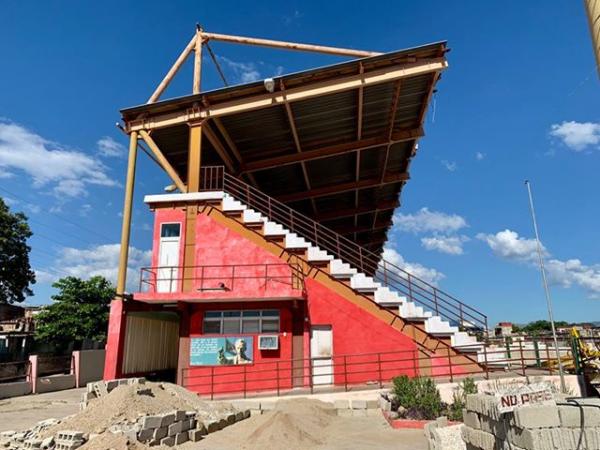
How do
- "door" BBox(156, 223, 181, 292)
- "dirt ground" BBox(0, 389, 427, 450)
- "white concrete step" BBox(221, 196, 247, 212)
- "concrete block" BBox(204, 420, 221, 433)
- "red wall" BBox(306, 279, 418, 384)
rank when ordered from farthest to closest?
"white concrete step" BBox(221, 196, 247, 212), "door" BBox(156, 223, 181, 292), "red wall" BBox(306, 279, 418, 384), "concrete block" BBox(204, 420, 221, 433), "dirt ground" BBox(0, 389, 427, 450)

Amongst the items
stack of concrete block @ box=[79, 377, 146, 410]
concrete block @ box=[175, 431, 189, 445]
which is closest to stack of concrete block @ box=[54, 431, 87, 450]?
concrete block @ box=[175, 431, 189, 445]

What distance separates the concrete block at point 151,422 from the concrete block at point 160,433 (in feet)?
0.28

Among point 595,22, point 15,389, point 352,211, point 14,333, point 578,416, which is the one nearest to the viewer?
point 595,22

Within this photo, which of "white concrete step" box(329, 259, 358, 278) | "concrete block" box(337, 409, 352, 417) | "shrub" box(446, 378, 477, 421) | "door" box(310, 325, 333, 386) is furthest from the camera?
"white concrete step" box(329, 259, 358, 278)

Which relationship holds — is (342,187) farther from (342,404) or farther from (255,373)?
(342,404)

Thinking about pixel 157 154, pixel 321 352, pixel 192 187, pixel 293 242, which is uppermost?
pixel 157 154

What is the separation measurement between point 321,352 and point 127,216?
8.95 meters

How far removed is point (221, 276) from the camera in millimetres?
16812

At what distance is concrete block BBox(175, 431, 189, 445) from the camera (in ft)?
32.2

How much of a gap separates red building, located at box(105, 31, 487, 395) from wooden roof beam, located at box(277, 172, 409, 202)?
20.2 ft

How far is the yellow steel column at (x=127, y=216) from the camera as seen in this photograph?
1662cm

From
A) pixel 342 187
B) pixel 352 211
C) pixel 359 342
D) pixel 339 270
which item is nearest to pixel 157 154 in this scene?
pixel 339 270

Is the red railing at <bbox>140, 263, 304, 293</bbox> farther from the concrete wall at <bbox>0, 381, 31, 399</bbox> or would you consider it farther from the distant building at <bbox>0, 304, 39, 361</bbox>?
the distant building at <bbox>0, 304, 39, 361</bbox>

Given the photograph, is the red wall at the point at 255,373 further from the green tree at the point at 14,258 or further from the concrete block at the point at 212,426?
the green tree at the point at 14,258
